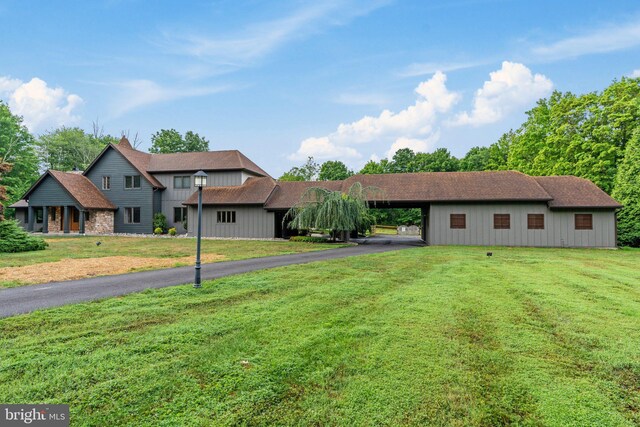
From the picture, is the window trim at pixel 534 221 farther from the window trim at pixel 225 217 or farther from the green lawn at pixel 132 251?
the window trim at pixel 225 217

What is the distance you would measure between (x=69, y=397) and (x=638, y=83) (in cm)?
3768

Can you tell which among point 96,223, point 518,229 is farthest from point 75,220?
point 518,229

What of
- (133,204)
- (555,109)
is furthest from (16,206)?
(555,109)

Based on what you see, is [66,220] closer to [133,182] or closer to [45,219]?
[45,219]

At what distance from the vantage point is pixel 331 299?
612 centimetres

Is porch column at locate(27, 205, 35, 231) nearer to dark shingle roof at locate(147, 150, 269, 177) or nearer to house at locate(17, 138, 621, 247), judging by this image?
house at locate(17, 138, 621, 247)

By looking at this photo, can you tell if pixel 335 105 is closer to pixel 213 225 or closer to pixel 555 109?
pixel 213 225

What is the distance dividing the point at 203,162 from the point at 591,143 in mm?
34120

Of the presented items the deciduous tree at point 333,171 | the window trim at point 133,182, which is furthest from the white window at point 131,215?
the deciduous tree at point 333,171

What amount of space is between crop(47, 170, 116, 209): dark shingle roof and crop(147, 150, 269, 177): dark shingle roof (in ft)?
16.2

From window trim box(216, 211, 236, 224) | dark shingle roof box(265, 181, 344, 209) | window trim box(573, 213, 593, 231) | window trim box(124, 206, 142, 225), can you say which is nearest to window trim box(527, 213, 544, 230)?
window trim box(573, 213, 593, 231)

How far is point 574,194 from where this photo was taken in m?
19.5

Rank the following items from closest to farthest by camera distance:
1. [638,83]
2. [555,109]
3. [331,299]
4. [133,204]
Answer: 1. [331,299]
2. [638,83]
3. [133,204]
4. [555,109]

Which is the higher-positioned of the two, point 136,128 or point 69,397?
point 136,128
